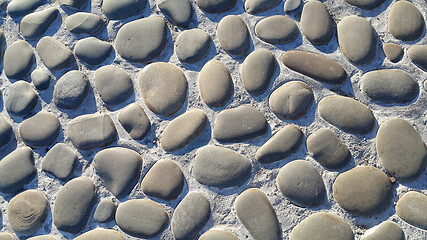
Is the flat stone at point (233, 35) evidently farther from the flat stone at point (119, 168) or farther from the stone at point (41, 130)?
the stone at point (41, 130)

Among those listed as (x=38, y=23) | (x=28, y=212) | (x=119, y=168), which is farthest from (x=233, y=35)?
(x=28, y=212)

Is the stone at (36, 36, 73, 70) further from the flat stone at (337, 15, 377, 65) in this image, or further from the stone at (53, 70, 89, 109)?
the flat stone at (337, 15, 377, 65)

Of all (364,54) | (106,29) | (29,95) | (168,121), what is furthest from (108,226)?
(364,54)

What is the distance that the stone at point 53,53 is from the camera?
927 millimetres

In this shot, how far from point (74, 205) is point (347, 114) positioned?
0.68m

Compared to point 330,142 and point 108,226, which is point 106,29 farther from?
point 330,142

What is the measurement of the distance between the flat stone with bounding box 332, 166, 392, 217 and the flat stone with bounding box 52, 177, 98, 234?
57 centimetres

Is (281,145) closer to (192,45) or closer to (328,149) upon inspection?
(328,149)

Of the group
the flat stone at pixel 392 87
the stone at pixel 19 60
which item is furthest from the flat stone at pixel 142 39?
the flat stone at pixel 392 87

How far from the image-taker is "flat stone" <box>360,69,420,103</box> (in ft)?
2.73

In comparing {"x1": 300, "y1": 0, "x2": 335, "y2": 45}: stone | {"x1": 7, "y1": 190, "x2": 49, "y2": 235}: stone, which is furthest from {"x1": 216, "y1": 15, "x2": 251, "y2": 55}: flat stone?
{"x1": 7, "y1": 190, "x2": 49, "y2": 235}: stone

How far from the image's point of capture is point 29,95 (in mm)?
914

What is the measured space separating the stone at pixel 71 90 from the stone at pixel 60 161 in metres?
0.11

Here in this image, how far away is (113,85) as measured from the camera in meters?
0.89
